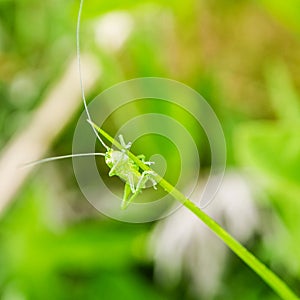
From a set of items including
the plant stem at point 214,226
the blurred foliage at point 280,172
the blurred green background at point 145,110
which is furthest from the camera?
the blurred green background at point 145,110

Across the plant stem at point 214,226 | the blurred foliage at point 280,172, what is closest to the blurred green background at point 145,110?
the blurred foliage at point 280,172

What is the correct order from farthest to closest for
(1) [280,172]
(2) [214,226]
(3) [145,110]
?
(3) [145,110] < (1) [280,172] < (2) [214,226]

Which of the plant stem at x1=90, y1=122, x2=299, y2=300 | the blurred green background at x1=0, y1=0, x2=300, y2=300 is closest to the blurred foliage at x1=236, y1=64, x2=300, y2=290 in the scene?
the blurred green background at x1=0, y1=0, x2=300, y2=300

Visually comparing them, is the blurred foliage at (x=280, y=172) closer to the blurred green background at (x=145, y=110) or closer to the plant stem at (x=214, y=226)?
the blurred green background at (x=145, y=110)

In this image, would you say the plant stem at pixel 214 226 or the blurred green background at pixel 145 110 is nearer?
the plant stem at pixel 214 226

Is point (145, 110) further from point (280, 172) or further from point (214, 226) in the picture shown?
point (214, 226)

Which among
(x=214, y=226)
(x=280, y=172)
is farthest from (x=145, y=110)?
(x=214, y=226)

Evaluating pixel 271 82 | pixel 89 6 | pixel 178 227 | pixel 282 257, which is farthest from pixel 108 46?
pixel 282 257

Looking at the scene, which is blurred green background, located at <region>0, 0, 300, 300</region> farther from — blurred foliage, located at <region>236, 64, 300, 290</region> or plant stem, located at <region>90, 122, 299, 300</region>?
plant stem, located at <region>90, 122, 299, 300</region>
